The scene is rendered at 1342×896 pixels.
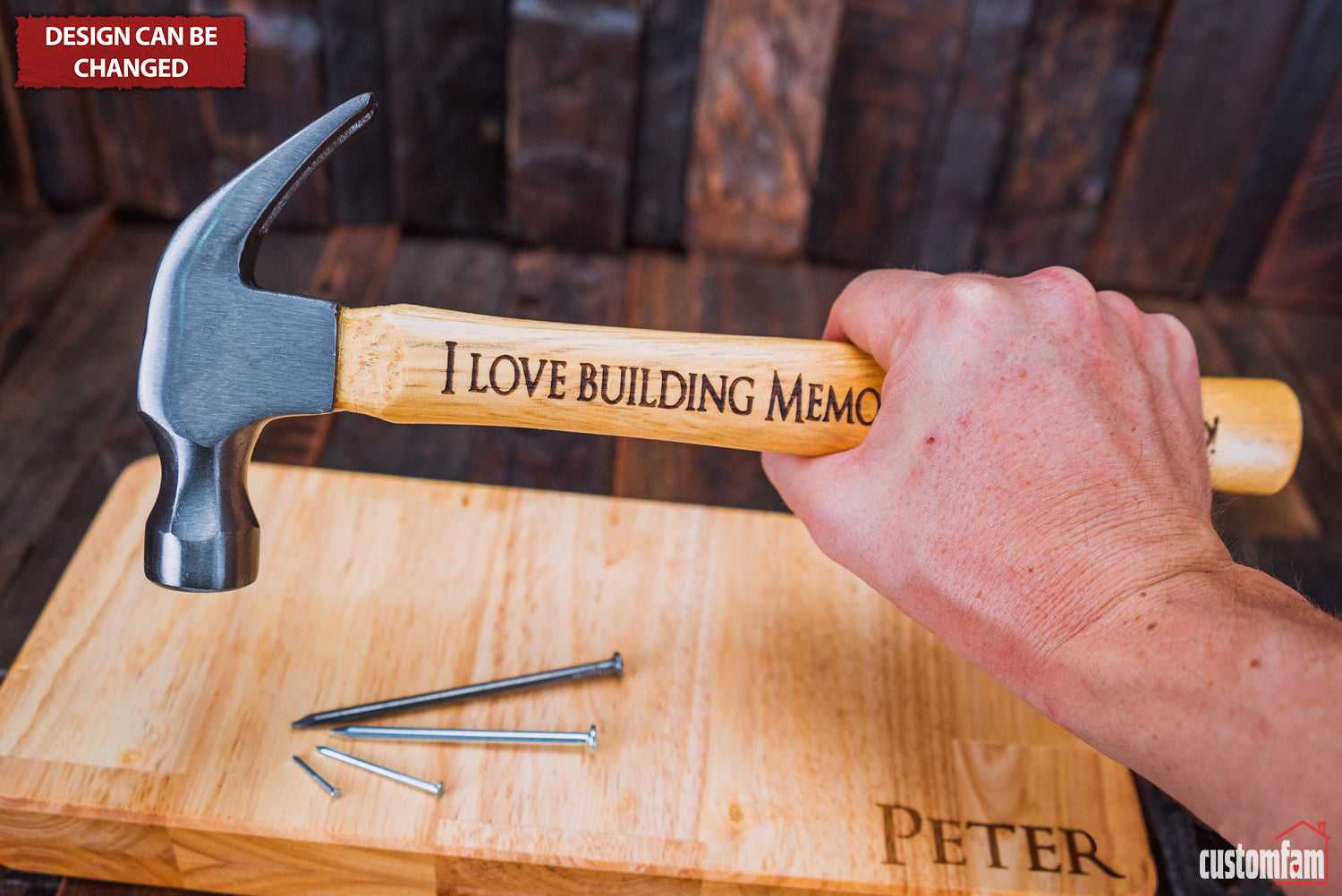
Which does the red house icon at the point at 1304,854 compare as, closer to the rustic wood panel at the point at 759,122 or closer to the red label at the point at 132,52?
the rustic wood panel at the point at 759,122

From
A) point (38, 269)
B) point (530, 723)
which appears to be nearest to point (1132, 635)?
point (530, 723)

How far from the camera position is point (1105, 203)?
1994 mm

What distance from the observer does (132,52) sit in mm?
1819

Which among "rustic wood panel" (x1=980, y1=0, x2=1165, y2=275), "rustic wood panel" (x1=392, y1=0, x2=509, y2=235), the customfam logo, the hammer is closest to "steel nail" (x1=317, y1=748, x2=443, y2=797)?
the hammer

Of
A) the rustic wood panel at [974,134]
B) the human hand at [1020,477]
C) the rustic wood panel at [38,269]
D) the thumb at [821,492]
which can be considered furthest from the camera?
the rustic wood panel at [974,134]

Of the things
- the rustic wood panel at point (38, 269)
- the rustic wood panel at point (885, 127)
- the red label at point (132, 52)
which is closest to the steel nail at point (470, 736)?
the rustic wood panel at point (38, 269)

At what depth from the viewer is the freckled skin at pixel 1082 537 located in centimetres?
79

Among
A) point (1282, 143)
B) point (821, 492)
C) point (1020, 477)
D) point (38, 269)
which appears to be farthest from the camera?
point (1282, 143)

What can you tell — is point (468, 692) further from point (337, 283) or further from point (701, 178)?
point (701, 178)

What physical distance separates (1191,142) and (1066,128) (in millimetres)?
225

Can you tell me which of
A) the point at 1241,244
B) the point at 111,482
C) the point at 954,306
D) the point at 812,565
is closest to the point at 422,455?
the point at 111,482

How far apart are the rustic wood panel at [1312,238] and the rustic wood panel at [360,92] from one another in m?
1.64

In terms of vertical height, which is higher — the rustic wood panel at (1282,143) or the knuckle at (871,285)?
the knuckle at (871,285)

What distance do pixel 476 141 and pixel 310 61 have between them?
31 centimetres
